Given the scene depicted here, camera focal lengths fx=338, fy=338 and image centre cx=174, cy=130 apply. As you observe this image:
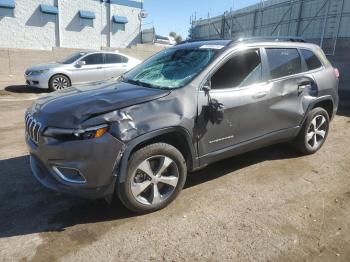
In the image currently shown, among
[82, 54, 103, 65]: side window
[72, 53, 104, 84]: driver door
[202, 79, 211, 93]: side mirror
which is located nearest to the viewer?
[202, 79, 211, 93]: side mirror

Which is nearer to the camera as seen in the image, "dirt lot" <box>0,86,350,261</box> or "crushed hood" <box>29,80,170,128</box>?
"dirt lot" <box>0,86,350,261</box>

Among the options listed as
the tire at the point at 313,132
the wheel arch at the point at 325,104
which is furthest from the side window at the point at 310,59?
the tire at the point at 313,132

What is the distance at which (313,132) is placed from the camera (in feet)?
16.9

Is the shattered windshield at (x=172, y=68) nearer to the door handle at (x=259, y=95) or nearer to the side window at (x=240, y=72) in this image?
the side window at (x=240, y=72)

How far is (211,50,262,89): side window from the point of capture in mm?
3844

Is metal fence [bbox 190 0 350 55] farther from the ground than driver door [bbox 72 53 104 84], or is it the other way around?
metal fence [bbox 190 0 350 55]

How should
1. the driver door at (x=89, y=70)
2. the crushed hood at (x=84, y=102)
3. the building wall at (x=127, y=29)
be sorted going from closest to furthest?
1. the crushed hood at (x=84, y=102)
2. the driver door at (x=89, y=70)
3. the building wall at (x=127, y=29)

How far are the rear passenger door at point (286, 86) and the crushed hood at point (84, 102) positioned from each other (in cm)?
163

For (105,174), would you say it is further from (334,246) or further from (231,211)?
(334,246)

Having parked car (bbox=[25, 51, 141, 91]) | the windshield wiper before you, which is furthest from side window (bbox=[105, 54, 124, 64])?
the windshield wiper

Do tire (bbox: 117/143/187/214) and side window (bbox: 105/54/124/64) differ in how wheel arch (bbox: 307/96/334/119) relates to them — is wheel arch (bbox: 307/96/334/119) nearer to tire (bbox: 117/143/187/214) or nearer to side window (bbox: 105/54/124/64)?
tire (bbox: 117/143/187/214)

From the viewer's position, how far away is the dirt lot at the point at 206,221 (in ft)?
9.52

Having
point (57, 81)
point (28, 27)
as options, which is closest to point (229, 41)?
point (57, 81)

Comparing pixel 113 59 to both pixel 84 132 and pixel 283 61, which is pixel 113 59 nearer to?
pixel 283 61
